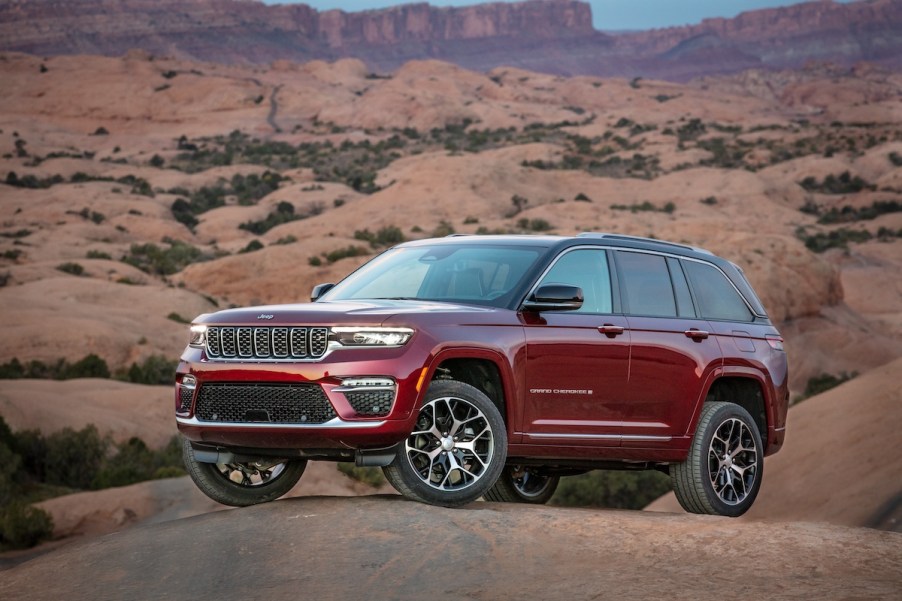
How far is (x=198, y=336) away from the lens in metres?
8.07

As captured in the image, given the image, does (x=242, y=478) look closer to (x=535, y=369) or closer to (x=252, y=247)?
(x=535, y=369)

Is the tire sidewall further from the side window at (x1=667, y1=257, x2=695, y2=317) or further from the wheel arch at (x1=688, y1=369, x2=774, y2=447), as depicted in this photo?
the side window at (x1=667, y1=257, x2=695, y2=317)

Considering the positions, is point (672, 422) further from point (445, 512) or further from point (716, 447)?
point (445, 512)

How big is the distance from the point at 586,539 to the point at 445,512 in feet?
2.76

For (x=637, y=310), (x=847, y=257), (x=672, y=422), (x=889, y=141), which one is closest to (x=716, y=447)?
(x=672, y=422)

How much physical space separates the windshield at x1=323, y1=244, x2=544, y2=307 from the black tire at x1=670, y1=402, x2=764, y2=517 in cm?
193

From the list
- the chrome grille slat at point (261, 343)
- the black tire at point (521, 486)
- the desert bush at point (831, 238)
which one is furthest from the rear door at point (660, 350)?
the desert bush at point (831, 238)

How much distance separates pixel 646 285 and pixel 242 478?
3.17 m

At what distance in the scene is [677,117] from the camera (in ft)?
375

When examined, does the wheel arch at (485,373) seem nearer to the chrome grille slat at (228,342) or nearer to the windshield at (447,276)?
the windshield at (447,276)

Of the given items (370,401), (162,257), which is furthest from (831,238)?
(370,401)

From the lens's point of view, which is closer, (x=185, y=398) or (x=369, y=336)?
(x=369, y=336)

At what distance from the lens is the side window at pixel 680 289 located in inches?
373

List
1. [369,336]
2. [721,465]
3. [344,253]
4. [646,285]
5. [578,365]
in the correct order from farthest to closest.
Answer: [344,253] → [721,465] → [646,285] → [578,365] → [369,336]
